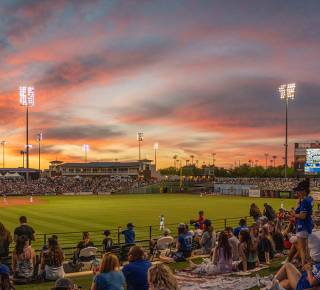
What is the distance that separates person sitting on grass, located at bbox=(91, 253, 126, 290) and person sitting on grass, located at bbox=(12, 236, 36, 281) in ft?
17.7

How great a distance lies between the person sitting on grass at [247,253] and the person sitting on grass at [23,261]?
18.1ft

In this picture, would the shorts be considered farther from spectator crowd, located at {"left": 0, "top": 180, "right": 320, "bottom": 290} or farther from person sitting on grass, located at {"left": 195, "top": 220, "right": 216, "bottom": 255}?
person sitting on grass, located at {"left": 195, "top": 220, "right": 216, "bottom": 255}

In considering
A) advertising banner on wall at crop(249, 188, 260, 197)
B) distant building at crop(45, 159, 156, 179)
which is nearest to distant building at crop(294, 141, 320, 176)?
advertising banner on wall at crop(249, 188, 260, 197)

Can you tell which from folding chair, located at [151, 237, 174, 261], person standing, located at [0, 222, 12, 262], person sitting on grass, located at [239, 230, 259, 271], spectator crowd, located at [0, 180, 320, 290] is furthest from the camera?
folding chair, located at [151, 237, 174, 261]

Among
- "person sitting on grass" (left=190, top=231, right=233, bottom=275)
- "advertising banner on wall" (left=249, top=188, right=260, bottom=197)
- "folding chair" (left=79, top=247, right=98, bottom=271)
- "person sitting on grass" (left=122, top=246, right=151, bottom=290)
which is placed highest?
"person sitting on grass" (left=122, top=246, right=151, bottom=290)

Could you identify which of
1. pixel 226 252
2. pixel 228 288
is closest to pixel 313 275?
pixel 228 288

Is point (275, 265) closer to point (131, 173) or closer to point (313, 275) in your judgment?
point (313, 275)

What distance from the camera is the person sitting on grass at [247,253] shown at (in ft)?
39.8

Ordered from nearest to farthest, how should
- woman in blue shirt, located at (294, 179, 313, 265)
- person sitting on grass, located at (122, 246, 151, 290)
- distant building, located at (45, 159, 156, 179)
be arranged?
person sitting on grass, located at (122, 246, 151, 290), woman in blue shirt, located at (294, 179, 313, 265), distant building, located at (45, 159, 156, 179)

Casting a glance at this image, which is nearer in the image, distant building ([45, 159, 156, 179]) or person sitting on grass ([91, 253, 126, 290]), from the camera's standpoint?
person sitting on grass ([91, 253, 126, 290])

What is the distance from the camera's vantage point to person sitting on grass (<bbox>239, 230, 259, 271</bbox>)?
39.8 feet

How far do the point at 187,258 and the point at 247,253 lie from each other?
2.61 metres

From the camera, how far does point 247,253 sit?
40.8 ft

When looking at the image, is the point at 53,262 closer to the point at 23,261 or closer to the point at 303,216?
the point at 23,261
